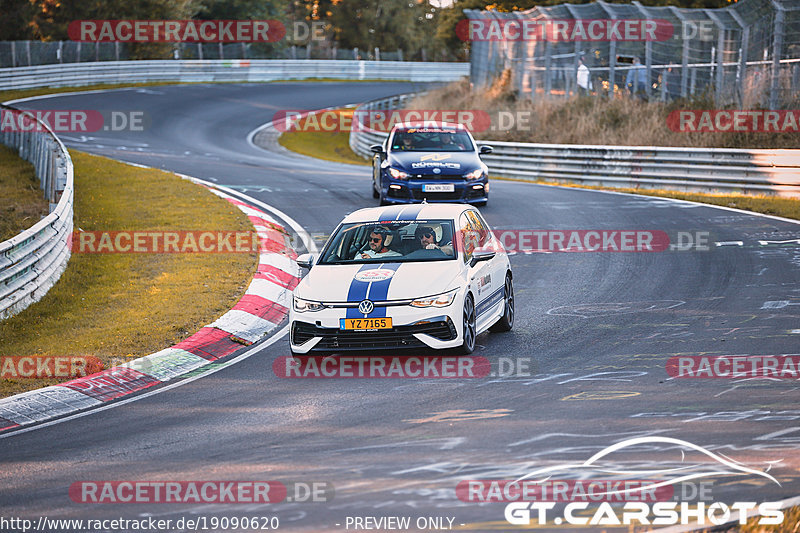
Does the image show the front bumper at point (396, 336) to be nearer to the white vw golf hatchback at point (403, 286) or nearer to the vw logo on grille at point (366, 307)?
the white vw golf hatchback at point (403, 286)

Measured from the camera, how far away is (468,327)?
1048 centimetres

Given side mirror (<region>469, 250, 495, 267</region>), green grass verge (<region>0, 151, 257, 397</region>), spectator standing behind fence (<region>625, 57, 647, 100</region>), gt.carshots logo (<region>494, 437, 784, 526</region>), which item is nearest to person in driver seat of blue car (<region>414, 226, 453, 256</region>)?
side mirror (<region>469, 250, 495, 267</region>)

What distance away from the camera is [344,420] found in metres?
8.38

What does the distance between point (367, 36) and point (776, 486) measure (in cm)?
8370

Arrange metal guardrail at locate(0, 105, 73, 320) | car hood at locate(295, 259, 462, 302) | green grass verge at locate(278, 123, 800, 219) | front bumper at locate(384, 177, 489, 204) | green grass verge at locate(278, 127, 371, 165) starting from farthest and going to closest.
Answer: green grass verge at locate(278, 127, 371, 165)
green grass verge at locate(278, 123, 800, 219)
front bumper at locate(384, 177, 489, 204)
metal guardrail at locate(0, 105, 73, 320)
car hood at locate(295, 259, 462, 302)

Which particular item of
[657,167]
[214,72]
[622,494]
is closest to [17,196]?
[657,167]

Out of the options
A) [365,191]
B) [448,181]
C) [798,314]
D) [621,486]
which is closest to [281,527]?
[621,486]

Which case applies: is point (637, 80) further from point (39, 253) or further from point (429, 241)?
point (39, 253)

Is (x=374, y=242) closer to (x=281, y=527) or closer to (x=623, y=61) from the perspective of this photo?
(x=281, y=527)

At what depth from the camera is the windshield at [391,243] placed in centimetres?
1105

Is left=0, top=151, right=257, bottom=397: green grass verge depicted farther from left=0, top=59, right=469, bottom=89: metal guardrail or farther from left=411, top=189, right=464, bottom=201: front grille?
left=0, top=59, right=469, bottom=89: metal guardrail

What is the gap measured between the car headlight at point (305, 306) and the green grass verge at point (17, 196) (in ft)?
23.5

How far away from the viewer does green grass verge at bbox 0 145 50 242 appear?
1708cm

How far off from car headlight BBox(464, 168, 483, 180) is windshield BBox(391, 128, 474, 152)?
99cm
